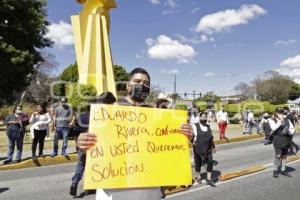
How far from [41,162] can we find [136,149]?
32.6ft

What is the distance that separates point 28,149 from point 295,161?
902 centimetres

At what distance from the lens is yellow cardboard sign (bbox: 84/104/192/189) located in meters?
3.02

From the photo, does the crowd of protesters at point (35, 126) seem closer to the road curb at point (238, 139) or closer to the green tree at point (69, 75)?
the road curb at point (238, 139)

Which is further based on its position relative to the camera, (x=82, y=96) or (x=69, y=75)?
(x=69, y=75)

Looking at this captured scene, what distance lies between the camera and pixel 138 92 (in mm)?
3219

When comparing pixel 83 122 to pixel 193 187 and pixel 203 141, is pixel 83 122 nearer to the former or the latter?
pixel 193 187

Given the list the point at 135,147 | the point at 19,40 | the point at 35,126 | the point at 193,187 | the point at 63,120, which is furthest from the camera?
the point at 19,40

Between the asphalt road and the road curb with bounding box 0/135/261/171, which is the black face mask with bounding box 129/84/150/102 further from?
the road curb with bounding box 0/135/261/171

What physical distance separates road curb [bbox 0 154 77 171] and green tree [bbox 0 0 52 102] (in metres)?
→ 17.6

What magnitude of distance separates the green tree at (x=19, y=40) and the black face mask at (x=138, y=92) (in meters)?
27.4

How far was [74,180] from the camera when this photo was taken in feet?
26.2

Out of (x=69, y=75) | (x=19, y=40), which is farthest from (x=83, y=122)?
(x=69, y=75)

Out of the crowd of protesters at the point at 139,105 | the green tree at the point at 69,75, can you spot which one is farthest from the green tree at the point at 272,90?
the crowd of protesters at the point at 139,105

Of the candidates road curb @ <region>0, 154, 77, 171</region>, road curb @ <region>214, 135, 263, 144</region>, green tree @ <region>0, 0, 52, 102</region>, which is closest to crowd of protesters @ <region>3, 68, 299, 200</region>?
road curb @ <region>0, 154, 77, 171</region>
